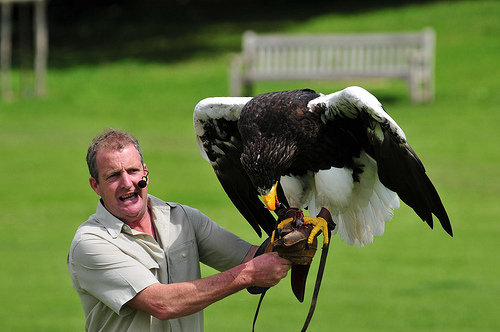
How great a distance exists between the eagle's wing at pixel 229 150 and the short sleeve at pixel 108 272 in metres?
1.16

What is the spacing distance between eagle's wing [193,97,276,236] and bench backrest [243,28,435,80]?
10765mm

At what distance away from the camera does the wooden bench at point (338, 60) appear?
15.5 m

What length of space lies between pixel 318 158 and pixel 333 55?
12060 millimetres

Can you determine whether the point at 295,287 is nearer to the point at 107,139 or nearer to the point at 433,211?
the point at 433,211

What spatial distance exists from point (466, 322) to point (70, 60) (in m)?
16.6

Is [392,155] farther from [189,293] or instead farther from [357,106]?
[189,293]

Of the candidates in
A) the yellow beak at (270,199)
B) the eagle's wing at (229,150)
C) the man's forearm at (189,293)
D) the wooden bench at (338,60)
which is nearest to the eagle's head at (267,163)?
the yellow beak at (270,199)

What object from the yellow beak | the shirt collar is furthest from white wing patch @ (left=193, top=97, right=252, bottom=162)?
the shirt collar

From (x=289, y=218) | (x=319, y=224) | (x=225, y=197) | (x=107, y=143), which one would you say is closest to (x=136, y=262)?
(x=107, y=143)

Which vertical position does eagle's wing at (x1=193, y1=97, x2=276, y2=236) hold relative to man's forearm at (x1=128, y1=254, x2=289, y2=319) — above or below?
above

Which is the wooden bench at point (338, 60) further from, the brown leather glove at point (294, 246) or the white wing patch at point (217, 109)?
the brown leather glove at point (294, 246)

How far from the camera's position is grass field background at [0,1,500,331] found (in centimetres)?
765

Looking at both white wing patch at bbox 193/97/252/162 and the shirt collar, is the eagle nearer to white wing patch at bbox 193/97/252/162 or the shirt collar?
white wing patch at bbox 193/97/252/162

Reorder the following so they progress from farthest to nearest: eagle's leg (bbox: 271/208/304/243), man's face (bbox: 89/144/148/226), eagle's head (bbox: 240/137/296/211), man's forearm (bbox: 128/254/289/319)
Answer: eagle's head (bbox: 240/137/296/211), eagle's leg (bbox: 271/208/304/243), man's face (bbox: 89/144/148/226), man's forearm (bbox: 128/254/289/319)
